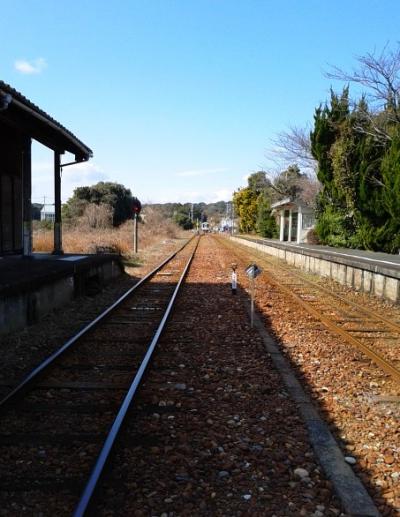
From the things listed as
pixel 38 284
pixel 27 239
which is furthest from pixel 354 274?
pixel 38 284

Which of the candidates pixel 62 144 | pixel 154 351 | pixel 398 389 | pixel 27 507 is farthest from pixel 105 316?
pixel 62 144

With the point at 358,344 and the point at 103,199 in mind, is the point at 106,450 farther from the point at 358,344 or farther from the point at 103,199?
the point at 103,199

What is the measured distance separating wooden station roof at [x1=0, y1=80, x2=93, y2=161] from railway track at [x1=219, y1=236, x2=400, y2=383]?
282 inches

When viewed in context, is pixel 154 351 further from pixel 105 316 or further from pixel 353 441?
pixel 353 441

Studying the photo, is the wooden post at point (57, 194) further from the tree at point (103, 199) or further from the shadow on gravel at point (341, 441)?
the tree at point (103, 199)

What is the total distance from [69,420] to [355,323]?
6575 mm

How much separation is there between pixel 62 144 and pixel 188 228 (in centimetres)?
11530

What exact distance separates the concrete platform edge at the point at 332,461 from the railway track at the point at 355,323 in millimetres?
1468

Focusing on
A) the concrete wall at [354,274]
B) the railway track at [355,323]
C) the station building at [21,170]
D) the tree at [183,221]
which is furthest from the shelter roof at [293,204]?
the tree at [183,221]

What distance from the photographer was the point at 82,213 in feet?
172

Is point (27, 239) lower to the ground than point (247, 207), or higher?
lower

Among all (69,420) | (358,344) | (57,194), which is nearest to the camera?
(69,420)

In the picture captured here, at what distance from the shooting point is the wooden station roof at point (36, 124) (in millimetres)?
8906

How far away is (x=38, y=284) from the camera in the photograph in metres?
8.90
